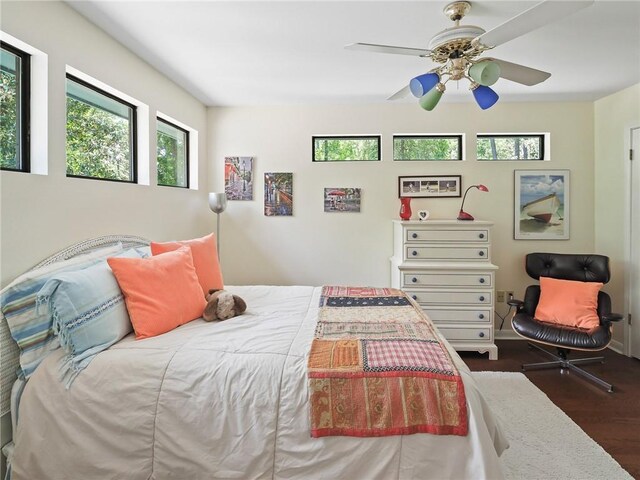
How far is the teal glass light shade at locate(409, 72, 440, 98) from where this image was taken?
197 cm

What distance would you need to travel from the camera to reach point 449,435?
4.57ft

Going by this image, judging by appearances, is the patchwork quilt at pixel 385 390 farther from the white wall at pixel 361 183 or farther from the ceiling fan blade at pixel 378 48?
the white wall at pixel 361 183

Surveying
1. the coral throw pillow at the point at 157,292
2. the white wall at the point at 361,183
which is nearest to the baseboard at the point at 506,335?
the white wall at the point at 361,183

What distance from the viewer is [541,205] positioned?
3.86m

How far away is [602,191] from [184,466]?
172 inches

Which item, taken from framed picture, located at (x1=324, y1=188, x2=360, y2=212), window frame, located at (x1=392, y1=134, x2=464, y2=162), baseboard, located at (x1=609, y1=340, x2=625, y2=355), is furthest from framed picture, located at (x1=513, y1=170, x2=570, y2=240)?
framed picture, located at (x1=324, y1=188, x2=360, y2=212)

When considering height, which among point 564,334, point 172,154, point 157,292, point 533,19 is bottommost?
point 564,334

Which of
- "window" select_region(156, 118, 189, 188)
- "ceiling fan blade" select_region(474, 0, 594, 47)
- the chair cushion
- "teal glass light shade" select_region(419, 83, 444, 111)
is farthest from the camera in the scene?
"window" select_region(156, 118, 189, 188)

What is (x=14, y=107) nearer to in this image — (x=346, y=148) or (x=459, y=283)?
(x=346, y=148)

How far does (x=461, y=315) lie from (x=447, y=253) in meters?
0.58

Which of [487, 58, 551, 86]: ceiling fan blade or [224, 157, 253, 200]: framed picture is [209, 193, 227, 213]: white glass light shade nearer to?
[224, 157, 253, 200]: framed picture

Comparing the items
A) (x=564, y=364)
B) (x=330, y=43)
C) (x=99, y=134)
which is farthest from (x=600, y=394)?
(x=99, y=134)

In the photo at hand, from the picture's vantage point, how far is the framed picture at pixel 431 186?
3902mm

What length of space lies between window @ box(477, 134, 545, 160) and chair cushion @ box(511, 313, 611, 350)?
5.91 ft
